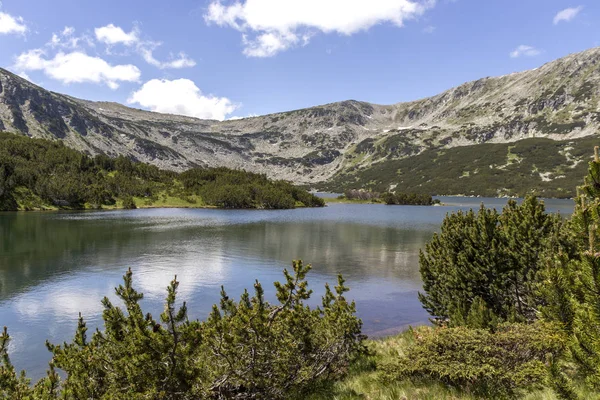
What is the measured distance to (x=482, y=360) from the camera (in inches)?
402

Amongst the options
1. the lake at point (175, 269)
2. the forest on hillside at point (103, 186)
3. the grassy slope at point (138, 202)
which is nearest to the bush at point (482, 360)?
the lake at point (175, 269)

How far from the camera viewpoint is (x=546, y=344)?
9.08 metres

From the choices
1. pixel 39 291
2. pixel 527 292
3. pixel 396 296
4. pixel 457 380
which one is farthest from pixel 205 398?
pixel 39 291

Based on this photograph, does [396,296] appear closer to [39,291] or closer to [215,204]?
[39,291]

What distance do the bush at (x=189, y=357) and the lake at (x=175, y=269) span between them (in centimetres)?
1247

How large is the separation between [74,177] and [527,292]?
6987 inches

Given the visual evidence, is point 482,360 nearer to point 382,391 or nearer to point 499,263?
point 382,391

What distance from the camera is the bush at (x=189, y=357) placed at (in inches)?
329

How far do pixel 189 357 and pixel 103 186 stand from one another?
172731mm

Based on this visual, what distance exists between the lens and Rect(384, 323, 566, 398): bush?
30.9ft

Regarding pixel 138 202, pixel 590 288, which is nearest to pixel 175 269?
pixel 590 288

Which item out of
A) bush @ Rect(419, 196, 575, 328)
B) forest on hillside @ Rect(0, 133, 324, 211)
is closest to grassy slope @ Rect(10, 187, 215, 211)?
forest on hillside @ Rect(0, 133, 324, 211)

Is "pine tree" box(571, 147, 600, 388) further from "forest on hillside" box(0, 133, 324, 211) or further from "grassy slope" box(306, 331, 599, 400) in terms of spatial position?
"forest on hillside" box(0, 133, 324, 211)

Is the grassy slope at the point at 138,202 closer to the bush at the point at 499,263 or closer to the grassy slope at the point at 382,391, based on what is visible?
the bush at the point at 499,263
